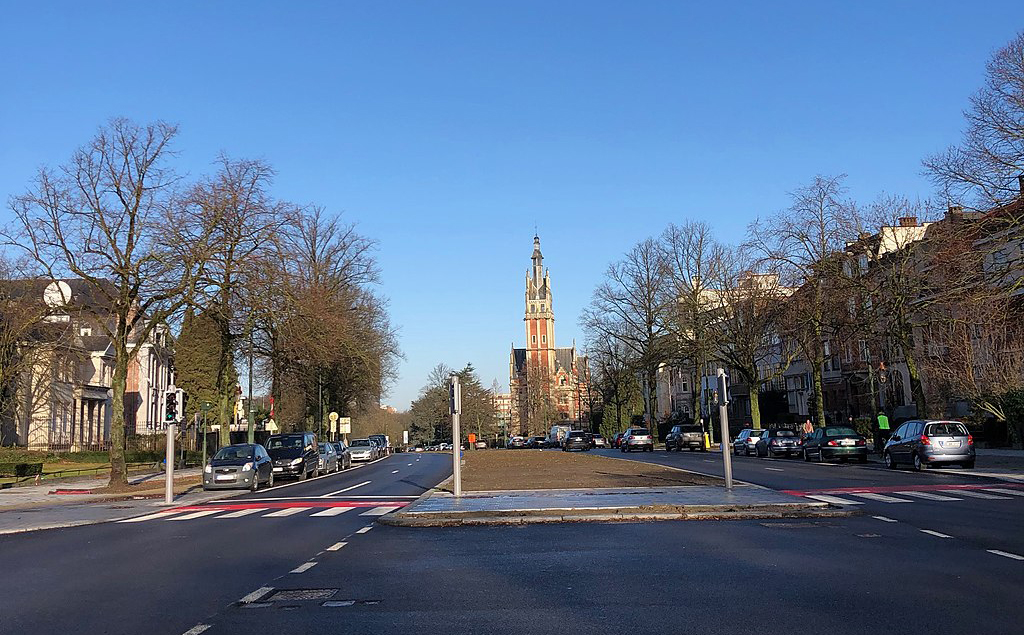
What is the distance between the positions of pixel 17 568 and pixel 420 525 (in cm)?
666

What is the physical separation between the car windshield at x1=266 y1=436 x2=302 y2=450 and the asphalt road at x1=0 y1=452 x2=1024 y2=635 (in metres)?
18.5

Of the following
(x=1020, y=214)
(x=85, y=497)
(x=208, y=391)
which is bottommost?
(x=85, y=497)

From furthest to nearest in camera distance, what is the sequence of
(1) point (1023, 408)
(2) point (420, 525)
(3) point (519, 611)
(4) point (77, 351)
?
(4) point (77, 351) < (1) point (1023, 408) < (2) point (420, 525) < (3) point (519, 611)

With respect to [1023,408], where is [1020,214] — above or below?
above

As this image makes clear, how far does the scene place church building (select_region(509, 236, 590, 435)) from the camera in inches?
5157

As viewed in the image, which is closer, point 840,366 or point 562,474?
point 562,474

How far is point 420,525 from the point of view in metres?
15.9

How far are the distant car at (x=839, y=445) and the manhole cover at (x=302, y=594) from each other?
3107 centimetres

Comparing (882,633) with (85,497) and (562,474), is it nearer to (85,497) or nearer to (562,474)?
(562,474)

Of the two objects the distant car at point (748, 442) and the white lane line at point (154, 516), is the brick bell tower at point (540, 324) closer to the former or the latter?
the distant car at point (748, 442)

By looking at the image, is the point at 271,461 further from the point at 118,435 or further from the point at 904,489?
the point at 904,489

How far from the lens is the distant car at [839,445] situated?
1407 inches

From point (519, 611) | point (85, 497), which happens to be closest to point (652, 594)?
point (519, 611)

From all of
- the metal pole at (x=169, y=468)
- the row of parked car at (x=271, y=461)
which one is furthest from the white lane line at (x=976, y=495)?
the row of parked car at (x=271, y=461)
